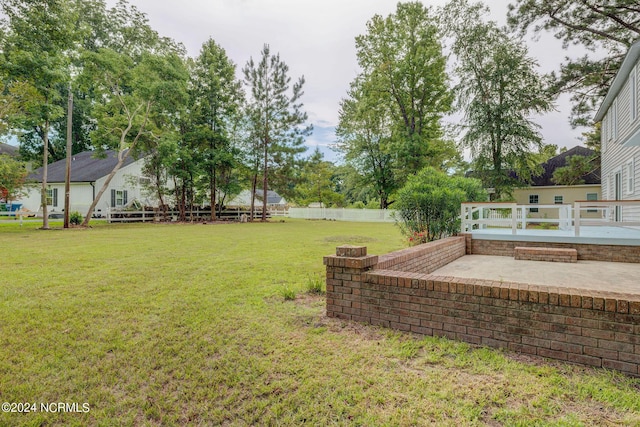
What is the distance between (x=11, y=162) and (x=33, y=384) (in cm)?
1909

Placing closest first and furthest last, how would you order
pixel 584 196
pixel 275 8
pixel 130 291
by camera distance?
pixel 130 291
pixel 275 8
pixel 584 196

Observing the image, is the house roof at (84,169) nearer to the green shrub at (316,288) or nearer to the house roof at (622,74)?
the green shrub at (316,288)

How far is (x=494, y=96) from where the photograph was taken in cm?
1831

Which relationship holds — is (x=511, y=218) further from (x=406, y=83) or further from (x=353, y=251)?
(x=406, y=83)

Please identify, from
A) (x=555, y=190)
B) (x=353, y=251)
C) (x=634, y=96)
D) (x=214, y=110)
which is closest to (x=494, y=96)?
(x=634, y=96)

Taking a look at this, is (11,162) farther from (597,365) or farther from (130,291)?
(597,365)

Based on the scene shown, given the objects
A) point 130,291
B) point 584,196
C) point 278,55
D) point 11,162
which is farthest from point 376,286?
point 584,196

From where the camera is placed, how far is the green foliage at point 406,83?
22.2 meters

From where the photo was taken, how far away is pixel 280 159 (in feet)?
83.0

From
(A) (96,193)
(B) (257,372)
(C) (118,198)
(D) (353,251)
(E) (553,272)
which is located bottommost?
(B) (257,372)

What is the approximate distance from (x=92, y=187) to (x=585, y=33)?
3098cm

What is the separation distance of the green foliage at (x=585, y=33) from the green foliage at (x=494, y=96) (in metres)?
1.34

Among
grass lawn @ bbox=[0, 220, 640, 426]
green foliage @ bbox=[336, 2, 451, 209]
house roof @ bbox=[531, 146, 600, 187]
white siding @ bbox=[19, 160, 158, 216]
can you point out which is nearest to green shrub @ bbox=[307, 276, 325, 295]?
grass lawn @ bbox=[0, 220, 640, 426]

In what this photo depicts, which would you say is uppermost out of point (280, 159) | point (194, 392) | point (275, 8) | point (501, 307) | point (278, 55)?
point (278, 55)
